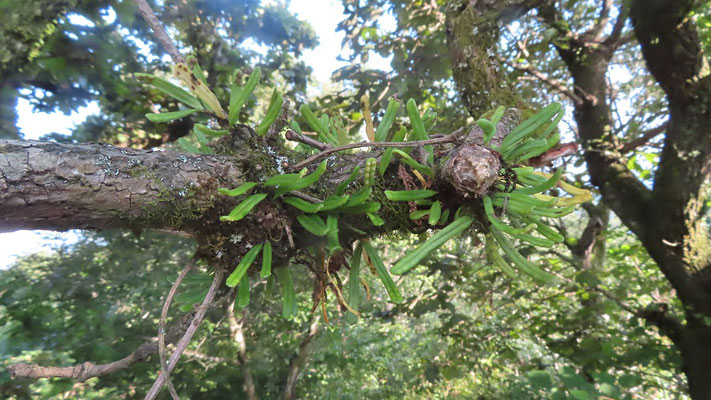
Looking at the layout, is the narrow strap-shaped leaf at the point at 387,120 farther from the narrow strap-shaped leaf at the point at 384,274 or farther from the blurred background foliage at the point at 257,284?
the blurred background foliage at the point at 257,284

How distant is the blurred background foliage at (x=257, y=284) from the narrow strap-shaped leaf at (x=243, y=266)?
68cm

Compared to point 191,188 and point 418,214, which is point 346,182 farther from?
point 191,188

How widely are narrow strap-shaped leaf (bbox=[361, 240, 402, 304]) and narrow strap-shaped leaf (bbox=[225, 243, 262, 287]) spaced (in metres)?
0.30

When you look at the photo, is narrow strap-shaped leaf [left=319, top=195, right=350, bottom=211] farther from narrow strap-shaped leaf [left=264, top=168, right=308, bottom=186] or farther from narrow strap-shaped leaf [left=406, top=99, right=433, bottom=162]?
narrow strap-shaped leaf [left=406, top=99, right=433, bottom=162]

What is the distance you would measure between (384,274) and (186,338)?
0.49 m

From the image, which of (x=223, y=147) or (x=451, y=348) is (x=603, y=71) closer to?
(x=451, y=348)

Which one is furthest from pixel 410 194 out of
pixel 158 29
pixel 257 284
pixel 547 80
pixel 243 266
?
pixel 257 284

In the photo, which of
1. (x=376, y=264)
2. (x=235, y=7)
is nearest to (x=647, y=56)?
(x=376, y=264)

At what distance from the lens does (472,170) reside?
0.76m

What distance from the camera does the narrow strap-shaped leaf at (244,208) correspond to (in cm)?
74

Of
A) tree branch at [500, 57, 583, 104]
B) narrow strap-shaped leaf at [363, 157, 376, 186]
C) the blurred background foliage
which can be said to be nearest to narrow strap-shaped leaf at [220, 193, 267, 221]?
narrow strap-shaped leaf at [363, 157, 376, 186]

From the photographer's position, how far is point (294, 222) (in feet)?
3.01

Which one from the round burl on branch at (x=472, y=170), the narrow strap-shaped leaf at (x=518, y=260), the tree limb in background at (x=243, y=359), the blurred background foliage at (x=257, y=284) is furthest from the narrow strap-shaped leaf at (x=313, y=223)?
the tree limb in background at (x=243, y=359)

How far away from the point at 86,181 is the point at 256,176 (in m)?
0.33
